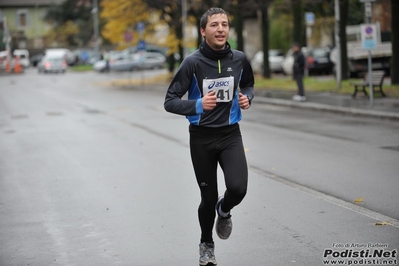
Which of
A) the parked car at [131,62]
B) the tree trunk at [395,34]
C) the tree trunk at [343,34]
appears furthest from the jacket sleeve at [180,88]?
the parked car at [131,62]

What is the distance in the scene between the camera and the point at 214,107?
6.29 metres

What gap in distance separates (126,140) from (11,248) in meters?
9.40

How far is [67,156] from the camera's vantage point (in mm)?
14445

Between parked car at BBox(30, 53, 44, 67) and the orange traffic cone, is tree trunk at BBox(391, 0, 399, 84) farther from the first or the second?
parked car at BBox(30, 53, 44, 67)

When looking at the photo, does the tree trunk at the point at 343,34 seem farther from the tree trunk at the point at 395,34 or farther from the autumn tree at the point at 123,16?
the autumn tree at the point at 123,16

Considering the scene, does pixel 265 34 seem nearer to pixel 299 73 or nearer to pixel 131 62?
pixel 299 73

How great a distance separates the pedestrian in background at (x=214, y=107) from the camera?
6.29 meters

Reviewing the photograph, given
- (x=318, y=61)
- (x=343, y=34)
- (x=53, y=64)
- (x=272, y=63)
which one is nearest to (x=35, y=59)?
Result: (x=53, y=64)

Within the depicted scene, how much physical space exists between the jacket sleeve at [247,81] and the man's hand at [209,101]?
487 mm

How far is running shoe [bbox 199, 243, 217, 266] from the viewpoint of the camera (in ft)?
21.2

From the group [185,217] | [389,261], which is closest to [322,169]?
[185,217]

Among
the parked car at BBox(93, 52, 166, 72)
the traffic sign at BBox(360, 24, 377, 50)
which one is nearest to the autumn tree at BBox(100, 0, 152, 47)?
the parked car at BBox(93, 52, 166, 72)

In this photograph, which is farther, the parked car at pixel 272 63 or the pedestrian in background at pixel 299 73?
the parked car at pixel 272 63

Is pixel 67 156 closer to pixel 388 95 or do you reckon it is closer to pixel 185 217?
pixel 185 217
